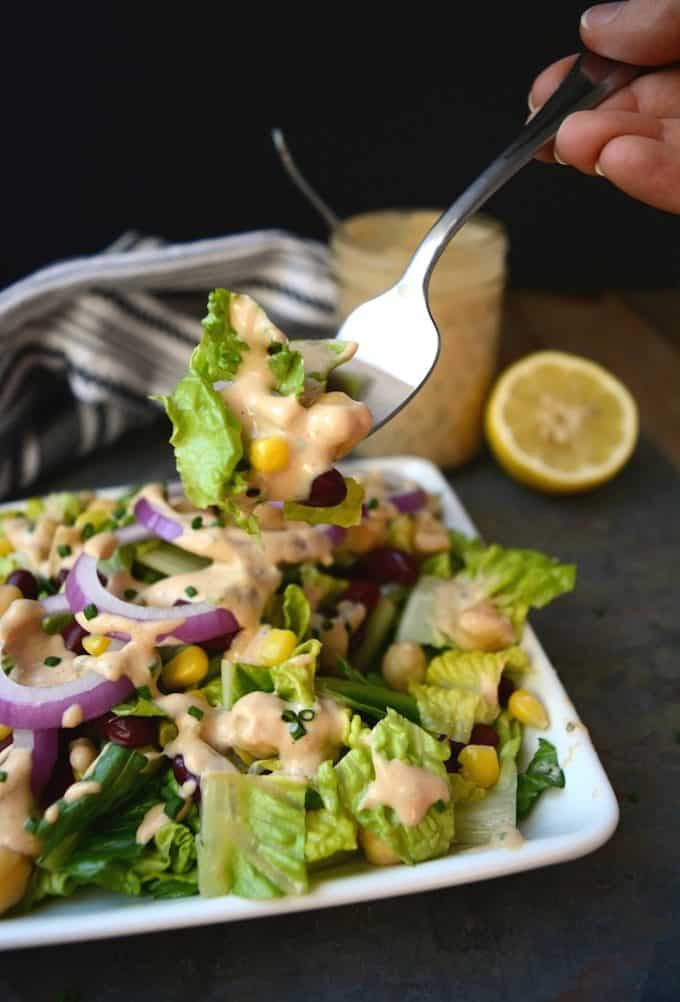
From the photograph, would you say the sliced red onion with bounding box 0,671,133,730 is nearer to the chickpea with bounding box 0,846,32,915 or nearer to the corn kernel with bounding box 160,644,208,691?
the corn kernel with bounding box 160,644,208,691

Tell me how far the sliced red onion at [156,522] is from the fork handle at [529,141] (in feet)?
2.61

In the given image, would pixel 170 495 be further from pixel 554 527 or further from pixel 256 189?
pixel 256 189

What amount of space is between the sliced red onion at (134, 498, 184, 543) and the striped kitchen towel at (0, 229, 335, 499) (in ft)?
3.74

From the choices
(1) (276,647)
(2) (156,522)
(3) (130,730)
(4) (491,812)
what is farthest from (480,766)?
(2) (156,522)

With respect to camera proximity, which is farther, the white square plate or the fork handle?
the fork handle

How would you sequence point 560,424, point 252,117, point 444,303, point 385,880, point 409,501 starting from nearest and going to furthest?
point 385,880 → point 409,501 → point 444,303 → point 560,424 → point 252,117

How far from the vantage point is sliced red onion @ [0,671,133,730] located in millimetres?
1951

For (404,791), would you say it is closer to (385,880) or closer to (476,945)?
(385,880)

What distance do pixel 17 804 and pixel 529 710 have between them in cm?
108

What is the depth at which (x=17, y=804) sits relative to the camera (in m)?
1.83

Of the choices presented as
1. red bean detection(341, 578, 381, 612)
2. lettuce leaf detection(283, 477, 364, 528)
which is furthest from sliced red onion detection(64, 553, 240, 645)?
red bean detection(341, 578, 381, 612)

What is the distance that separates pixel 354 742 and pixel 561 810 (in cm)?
43

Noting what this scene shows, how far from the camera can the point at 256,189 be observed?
4395 millimetres

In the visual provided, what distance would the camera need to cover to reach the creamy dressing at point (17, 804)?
1795 mm
